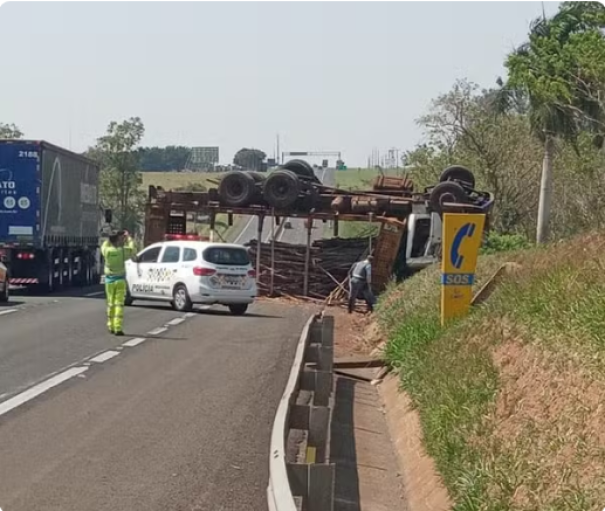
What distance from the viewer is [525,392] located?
9.45 m

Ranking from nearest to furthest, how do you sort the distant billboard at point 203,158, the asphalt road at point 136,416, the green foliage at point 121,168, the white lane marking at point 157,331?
the asphalt road at point 136,416 < the white lane marking at point 157,331 < the green foliage at point 121,168 < the distant billboard at point 203,158

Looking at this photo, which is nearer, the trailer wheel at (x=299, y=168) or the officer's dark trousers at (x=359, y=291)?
the officer's dark trousers at (x=359, y=291)

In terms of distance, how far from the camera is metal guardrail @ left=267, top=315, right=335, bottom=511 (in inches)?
273

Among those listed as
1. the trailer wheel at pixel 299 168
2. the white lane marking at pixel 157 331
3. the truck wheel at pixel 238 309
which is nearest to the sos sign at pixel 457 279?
the white lane marking at pixel 157 331

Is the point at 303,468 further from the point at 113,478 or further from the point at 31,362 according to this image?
the point at 31,362

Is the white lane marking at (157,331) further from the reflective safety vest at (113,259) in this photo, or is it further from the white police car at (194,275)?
the white police car at (194,275)

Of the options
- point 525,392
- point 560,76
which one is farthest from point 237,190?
point 525,392

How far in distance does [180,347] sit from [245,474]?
31.2 ft

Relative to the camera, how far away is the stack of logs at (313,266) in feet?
124

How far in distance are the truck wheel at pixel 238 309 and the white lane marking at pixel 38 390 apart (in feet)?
42.3

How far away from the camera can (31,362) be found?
1606cm

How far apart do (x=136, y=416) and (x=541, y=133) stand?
3068cm

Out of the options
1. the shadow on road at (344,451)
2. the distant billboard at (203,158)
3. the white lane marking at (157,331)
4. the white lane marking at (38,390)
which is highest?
the distant billboard at (203,158)

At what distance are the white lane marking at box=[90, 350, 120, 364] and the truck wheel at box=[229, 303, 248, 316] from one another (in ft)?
34.9
